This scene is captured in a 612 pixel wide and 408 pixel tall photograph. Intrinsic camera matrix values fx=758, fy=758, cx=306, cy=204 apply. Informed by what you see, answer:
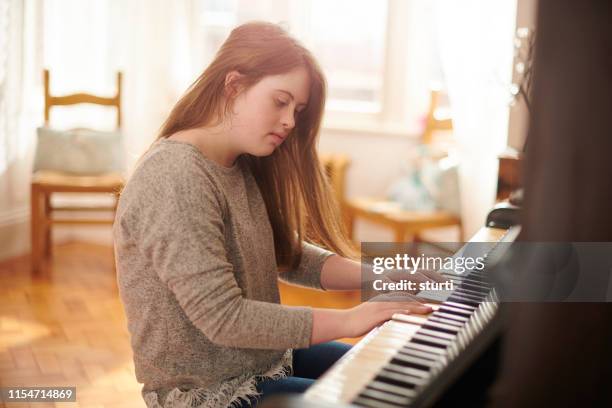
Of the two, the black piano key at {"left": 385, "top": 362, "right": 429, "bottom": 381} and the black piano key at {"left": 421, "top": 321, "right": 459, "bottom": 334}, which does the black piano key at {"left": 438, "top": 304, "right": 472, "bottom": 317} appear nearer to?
the black piano key at {"left": 421, "top": 321, "right": 459, "bottom": 334}

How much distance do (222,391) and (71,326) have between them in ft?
7.28

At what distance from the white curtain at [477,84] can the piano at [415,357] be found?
2.77m

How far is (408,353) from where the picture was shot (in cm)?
110

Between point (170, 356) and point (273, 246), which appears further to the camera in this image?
point (273, 246)

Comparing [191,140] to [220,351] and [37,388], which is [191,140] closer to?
[220,351]

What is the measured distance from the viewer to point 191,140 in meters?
1.45

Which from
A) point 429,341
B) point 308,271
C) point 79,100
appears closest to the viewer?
point 429,341

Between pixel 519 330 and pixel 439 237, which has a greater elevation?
pixel 519 330

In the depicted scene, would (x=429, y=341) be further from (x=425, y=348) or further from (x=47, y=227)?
(x=47, y=227)

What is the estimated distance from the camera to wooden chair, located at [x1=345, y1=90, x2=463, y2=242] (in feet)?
12.9

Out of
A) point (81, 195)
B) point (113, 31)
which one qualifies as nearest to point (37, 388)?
point (81, 195)

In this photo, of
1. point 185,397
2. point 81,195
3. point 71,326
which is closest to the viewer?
point 185,397

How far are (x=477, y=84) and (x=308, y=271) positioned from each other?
2645 mm

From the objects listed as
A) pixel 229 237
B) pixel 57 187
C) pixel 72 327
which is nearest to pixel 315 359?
pixel 229 237
